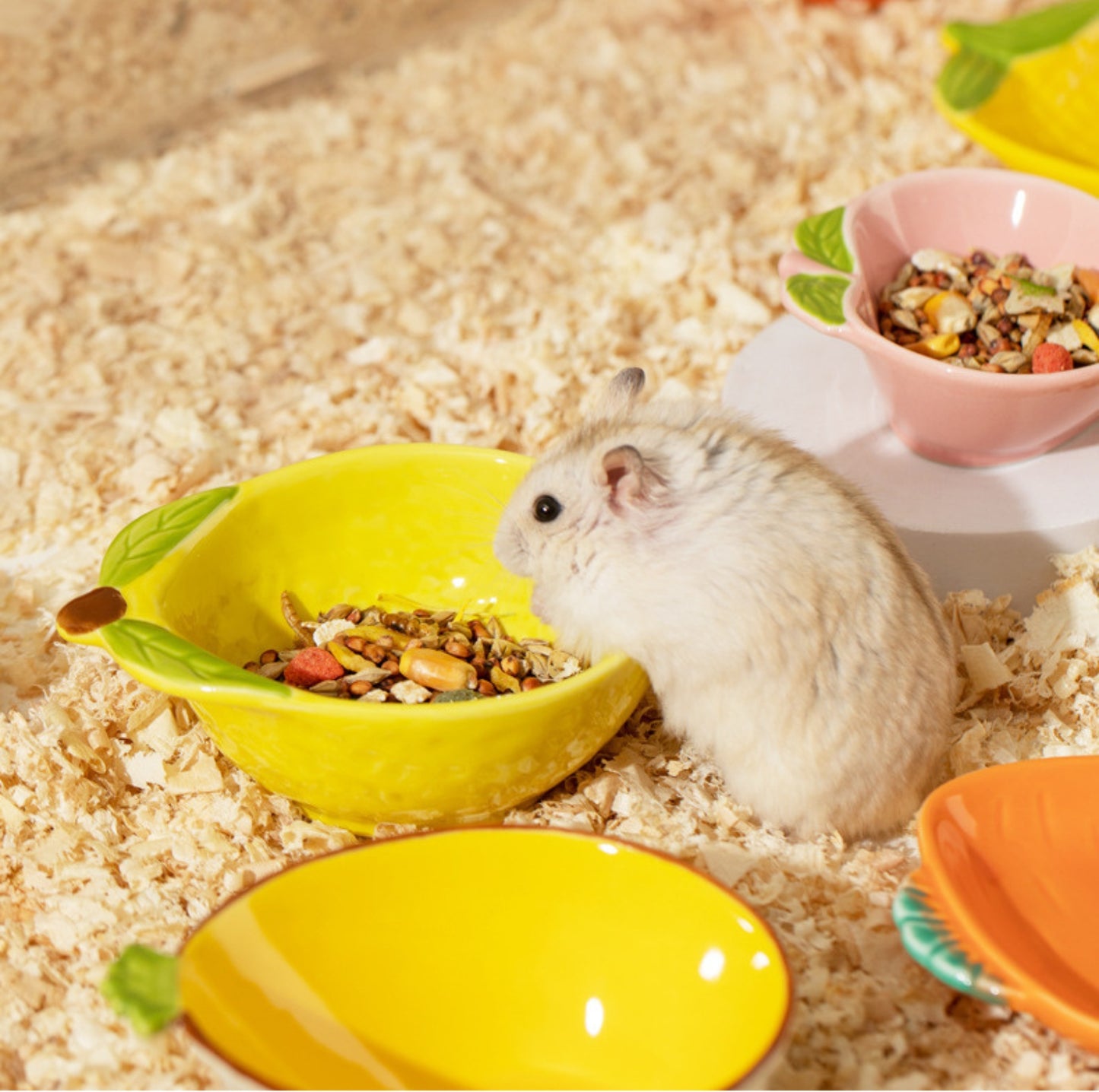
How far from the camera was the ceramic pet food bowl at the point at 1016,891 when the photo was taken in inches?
60.5

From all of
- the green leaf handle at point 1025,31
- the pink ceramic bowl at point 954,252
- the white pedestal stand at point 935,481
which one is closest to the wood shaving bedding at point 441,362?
the white pedestal stand at point 935,481

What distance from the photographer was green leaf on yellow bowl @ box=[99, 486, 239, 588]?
6.25ft

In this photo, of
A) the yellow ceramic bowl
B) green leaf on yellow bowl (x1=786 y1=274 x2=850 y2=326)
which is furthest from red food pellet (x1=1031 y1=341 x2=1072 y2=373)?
the yellow ceramic bowl

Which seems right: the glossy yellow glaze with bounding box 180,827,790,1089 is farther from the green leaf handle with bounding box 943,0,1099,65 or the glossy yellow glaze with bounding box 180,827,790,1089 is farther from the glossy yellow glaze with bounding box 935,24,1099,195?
the green leaf handle with bounding box 943,0,1099,65

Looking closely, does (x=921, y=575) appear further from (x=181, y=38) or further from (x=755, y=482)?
(x=181, y=38)

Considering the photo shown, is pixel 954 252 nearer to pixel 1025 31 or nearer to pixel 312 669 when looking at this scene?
pixel 1025 31

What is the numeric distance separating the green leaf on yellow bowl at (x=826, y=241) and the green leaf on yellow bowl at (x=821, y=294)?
0.05 metres

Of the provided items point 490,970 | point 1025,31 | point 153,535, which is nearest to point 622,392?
point 153,535

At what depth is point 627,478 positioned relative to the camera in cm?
182

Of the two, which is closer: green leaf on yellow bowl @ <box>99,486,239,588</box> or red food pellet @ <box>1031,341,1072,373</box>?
green leaf on yellow bowl @ <box>99,486,239,588</box>

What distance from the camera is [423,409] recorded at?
2.82 metres

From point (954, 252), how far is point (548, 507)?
3.63 feet

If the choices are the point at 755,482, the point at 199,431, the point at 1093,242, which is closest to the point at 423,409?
the point at 199,431

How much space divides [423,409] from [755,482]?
3.63ft
